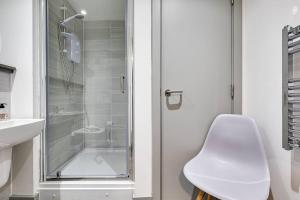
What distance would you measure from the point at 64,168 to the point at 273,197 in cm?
182

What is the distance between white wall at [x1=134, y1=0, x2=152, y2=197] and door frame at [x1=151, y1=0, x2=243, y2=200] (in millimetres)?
41

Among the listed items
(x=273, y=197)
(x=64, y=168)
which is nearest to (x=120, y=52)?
(x=64, y=168)

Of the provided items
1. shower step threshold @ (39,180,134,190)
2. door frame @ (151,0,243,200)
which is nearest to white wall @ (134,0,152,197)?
door frame @ (151,0,243,200)

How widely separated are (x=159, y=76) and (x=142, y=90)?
7.8 inches

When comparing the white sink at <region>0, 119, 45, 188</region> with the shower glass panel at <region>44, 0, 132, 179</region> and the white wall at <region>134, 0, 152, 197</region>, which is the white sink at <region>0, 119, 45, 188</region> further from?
the white wall at <region>134, 0, 152, 197</region>

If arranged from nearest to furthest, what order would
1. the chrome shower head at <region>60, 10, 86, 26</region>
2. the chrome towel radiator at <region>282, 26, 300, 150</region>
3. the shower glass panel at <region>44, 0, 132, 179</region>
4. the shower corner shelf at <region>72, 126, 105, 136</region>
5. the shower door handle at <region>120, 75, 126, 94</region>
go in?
1. the chrome towel radiator at <region>282, 26, 300, 150</region>
2. the shower glass panel at <region>44, 0, 132, 179</region>
3. the shower door handle at <region>120, 75, 126, 94</region>
4. the chrome shower head at <region>60, 10, 86, 26</region>
5. the shower corner shelf at <region>72, 126, 105, 136</region>

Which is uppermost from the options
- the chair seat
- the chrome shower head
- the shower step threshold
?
the chrome shower head

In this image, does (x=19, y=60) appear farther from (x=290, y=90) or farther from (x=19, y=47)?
(x=290, y=90)

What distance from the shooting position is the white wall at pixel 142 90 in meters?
1.61

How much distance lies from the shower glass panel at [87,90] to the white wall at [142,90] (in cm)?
12

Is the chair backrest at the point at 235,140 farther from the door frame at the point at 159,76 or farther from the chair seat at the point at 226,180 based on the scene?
the door frame at the point at 159,76

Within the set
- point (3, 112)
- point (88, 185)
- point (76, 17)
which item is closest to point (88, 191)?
point (88, 185)

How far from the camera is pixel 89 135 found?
224 cm

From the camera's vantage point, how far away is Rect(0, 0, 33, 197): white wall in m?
1.59
